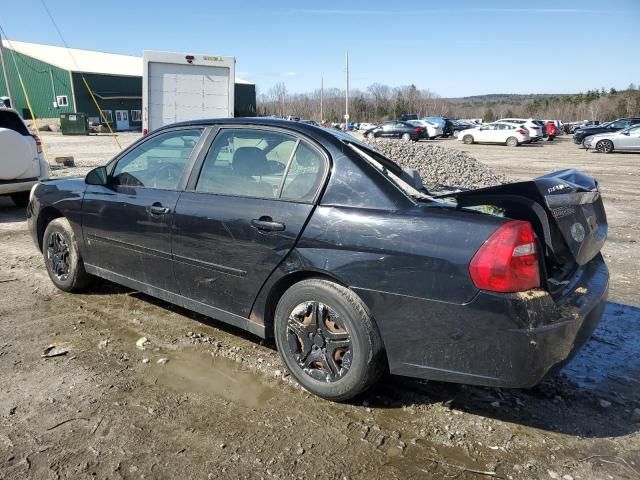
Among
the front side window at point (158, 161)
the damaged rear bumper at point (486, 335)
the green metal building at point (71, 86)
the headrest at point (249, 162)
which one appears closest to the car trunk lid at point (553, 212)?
the damaged rear bumper at point (486, 335)

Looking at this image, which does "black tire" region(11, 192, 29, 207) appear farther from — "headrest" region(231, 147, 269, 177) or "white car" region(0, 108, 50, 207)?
"headrest" region(231, 147, 269, 177)

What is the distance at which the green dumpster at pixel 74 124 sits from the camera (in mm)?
38062

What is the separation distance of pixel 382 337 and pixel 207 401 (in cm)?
116

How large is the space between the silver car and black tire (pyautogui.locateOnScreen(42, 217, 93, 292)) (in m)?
27.5

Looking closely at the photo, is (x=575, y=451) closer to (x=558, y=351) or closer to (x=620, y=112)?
(x=558, y=351)

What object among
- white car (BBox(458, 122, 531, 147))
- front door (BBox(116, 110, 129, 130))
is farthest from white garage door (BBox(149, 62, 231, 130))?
front door (BBox(116, 110, 129, 130))

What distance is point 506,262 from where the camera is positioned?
2.55 metres

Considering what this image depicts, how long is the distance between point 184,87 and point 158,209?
1041 cm

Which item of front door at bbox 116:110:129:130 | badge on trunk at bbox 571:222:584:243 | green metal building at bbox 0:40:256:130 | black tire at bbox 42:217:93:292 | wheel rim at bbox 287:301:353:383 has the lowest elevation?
wheel rim at bbox 287:301:353:383

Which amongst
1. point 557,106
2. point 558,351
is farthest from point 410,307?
point 557,106

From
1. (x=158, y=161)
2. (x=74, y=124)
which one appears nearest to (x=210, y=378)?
(x=158, y=161)

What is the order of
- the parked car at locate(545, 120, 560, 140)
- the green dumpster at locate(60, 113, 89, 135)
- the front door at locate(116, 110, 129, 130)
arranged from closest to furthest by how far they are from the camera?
the green dumpster at locate(60, 113, 89, 135) < the parked car at locate(545, 120, 560, 140) < the front door at locate(116, 110, 129, 130)

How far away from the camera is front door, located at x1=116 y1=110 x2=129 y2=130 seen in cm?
4831

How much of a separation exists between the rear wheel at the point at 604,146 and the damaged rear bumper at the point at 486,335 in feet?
90.9
